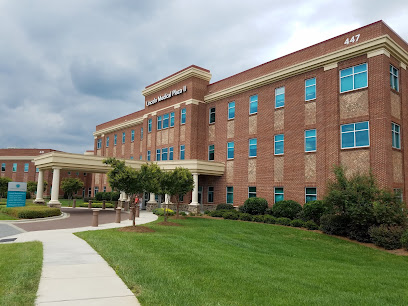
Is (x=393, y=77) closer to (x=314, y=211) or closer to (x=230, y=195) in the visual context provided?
(x=314, y=211)

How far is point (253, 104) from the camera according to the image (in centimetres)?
3075

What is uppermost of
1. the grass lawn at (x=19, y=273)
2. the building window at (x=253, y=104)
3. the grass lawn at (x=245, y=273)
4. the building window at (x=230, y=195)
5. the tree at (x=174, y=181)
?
the building window at (x=253, y=104)

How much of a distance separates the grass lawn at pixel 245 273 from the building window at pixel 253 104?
662 inches

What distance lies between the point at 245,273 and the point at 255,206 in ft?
59.2

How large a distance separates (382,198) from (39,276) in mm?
16363

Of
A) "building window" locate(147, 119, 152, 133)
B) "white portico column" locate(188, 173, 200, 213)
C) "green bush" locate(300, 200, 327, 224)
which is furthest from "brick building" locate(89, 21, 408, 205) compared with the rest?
"building window" locate(147, 119, 152, 133)

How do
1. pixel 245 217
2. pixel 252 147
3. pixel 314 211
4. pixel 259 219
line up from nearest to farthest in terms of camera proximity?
pixel 314 211 → pixel 259 219 → pixel 245 217 → pixel 252 147

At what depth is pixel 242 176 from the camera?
30828 mm

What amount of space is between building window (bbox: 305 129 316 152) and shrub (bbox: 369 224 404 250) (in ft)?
30.5

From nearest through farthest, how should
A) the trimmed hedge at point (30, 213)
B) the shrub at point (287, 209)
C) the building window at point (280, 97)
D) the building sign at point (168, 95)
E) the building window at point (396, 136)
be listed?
the building window at point (396, 136), the trimmed hedge at point (30, 213), the shrub at point (287, 209), the building window at point (280, 97), the building sign at point (168, 95)

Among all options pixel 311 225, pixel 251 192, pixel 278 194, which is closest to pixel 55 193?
pixel 251 192

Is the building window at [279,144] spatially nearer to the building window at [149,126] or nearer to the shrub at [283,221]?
the shrub at [283,221]

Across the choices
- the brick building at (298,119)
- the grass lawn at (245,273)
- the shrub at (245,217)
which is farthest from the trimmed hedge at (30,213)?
the shrub at (245,217)

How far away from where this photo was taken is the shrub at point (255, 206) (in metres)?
26.4
